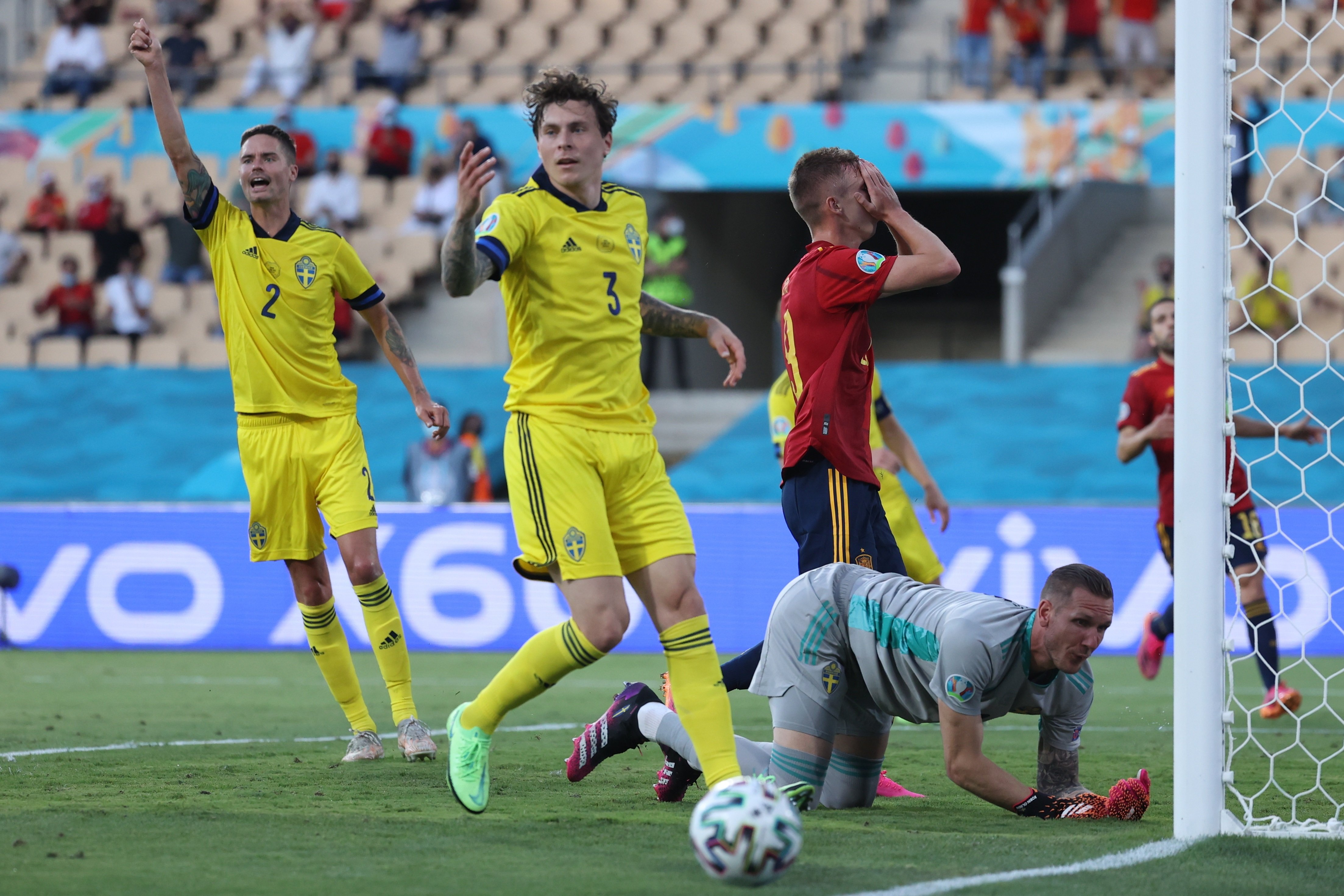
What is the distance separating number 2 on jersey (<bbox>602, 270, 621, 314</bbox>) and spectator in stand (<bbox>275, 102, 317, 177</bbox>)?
14.4 m

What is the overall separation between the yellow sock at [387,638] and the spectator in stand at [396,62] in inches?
590

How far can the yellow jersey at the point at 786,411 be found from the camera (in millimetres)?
6980

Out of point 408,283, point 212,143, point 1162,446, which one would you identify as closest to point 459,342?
point 408,283

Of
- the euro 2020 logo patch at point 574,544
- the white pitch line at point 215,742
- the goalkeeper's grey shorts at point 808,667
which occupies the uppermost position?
the euro 2020 logo patch at point 574,544

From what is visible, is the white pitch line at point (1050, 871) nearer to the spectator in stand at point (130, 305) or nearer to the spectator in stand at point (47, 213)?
the spectator in stand at point (130, 305)

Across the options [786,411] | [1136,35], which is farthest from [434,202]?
[786,411]

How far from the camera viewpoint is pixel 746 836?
11.8 ft

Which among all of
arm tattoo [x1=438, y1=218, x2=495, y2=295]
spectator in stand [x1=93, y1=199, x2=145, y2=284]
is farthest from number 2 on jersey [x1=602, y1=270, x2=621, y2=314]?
spectator in stand [x1=93, y1=199, x2=145, y2=284]

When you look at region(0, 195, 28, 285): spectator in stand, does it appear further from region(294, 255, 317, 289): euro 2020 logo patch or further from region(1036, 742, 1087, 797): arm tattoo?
region(1036, 742, 1087, 797): arm tattoo

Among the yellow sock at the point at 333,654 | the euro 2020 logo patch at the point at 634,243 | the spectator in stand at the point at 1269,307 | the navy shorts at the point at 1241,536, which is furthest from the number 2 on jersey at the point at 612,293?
the spectator in stand at the point at 1269,307

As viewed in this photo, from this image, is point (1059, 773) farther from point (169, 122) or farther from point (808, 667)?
point (169, 122)

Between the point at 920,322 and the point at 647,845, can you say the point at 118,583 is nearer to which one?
the point at 647,845

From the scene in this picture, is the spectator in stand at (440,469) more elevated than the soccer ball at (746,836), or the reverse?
the spectator in stand at (440,469)

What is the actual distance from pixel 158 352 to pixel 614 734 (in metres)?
13.3
